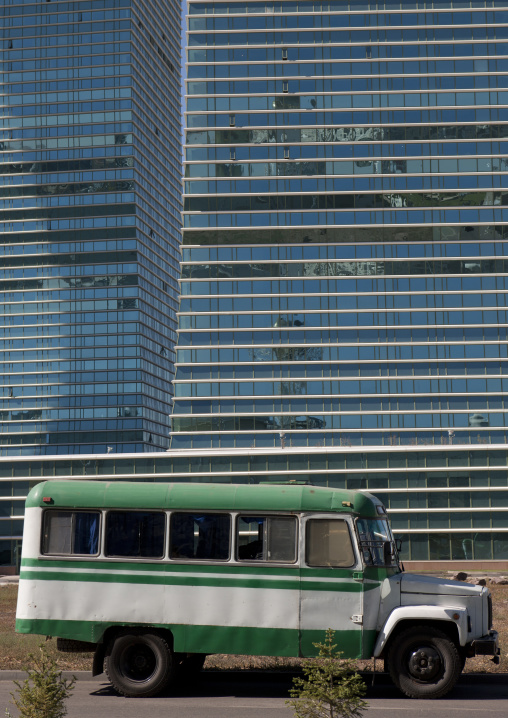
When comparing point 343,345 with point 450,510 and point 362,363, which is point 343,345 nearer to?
point 362,363

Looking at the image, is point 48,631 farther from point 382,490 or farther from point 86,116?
point 86,116

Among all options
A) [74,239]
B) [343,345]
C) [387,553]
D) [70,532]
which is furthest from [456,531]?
[74,239]

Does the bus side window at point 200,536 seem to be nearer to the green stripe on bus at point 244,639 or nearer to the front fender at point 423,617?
the green stripe on bus at point 244,639

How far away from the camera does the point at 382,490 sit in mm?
84188

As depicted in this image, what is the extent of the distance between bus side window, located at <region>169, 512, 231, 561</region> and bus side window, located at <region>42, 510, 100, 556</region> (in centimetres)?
132

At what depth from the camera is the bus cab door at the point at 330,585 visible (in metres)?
13.9

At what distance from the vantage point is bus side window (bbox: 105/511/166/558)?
14570 mm

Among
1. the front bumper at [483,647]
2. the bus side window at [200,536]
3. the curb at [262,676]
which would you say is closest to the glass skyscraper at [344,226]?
the curb at [262,676]

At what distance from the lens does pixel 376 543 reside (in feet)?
46.8

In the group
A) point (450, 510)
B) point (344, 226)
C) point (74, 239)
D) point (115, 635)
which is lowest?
point (115, 635)

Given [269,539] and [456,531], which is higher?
[269,539]

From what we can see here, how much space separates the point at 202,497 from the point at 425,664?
432 centimetres

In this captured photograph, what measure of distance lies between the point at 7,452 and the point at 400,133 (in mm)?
88414

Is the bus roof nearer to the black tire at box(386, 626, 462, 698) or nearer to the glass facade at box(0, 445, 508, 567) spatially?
the black tire at box(386, 626, 462, 698)
